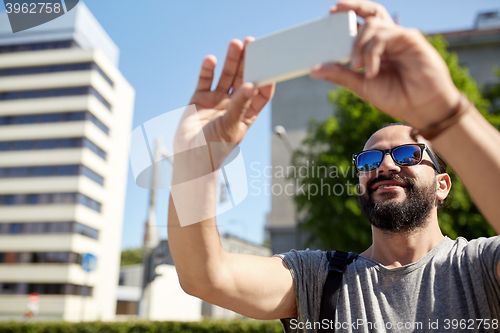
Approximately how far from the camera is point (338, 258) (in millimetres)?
1825

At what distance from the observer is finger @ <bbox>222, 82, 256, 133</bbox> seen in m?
1.17

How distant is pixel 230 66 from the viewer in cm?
142

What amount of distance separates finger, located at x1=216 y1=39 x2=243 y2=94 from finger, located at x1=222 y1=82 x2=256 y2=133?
21 cm

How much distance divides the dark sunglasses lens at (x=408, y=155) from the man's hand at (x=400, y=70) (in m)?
0.94

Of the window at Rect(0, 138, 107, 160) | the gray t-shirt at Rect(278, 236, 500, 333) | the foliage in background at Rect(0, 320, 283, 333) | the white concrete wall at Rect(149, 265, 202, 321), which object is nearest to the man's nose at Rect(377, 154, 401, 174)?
the gray t-shirt at Rect(278, 236, 500, 333)

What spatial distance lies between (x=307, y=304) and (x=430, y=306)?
1.67ft

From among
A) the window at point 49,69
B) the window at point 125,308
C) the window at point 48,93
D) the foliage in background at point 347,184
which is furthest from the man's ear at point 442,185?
the window at point 125,308

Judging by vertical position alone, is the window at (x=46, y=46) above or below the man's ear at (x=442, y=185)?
above

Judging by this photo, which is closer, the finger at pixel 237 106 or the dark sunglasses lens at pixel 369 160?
the finger at pixel 237 106

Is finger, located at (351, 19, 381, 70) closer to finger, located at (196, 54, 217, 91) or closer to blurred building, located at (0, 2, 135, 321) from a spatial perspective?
finger, located at (196, 54, 217, 91)

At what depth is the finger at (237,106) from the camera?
1.17 meters

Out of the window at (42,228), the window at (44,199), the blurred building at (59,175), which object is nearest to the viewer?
the blurred building at (59,175)

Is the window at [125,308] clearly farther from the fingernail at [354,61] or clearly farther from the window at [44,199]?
the fingernail at [354,61]

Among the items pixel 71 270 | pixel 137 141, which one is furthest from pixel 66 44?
pixel 137 141
